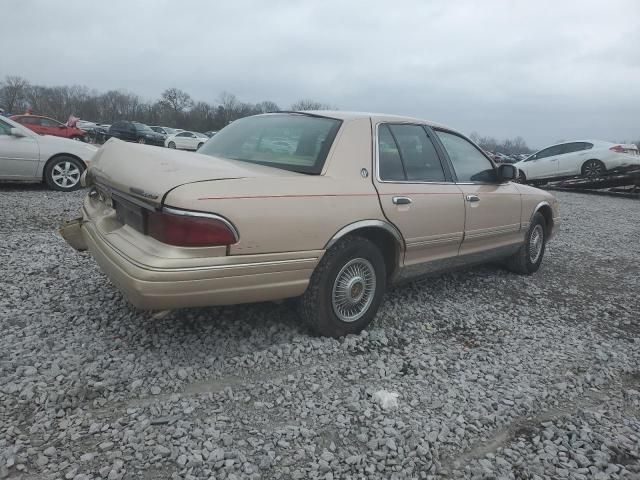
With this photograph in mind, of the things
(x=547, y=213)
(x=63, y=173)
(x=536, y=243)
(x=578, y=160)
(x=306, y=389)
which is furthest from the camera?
(x=578, y=160)

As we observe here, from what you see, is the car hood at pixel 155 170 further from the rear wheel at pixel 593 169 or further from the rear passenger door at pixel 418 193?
the rear wheel at pixel 593 169

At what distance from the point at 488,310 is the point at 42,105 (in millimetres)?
83341

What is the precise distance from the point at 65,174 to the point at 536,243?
7.45 m

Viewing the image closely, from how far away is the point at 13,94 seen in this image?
70375mm

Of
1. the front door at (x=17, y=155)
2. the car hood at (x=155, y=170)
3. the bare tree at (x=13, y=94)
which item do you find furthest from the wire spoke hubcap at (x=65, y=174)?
the bare tree at (x=13, y=94)

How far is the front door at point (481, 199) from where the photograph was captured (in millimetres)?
3889

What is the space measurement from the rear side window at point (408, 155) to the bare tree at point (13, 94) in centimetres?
8203

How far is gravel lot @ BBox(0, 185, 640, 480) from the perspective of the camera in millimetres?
2002

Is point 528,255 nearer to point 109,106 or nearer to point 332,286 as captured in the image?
point 332,286

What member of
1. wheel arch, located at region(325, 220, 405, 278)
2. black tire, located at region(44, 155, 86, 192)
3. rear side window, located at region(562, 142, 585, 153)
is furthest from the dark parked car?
wheel arch, located at region(325, 220, 405, 278)

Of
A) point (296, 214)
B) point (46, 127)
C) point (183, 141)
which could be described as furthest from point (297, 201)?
point (183, 141)

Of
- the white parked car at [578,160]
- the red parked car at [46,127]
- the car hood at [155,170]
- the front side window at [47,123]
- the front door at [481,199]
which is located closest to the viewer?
the car hood at [155,170]

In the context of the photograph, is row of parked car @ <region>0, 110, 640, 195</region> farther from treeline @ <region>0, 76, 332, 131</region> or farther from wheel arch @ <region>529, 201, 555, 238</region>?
treeline @ <region>0, 76, 332, 131</region>

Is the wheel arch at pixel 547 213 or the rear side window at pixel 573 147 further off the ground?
the rear side window at pixel 573 147
